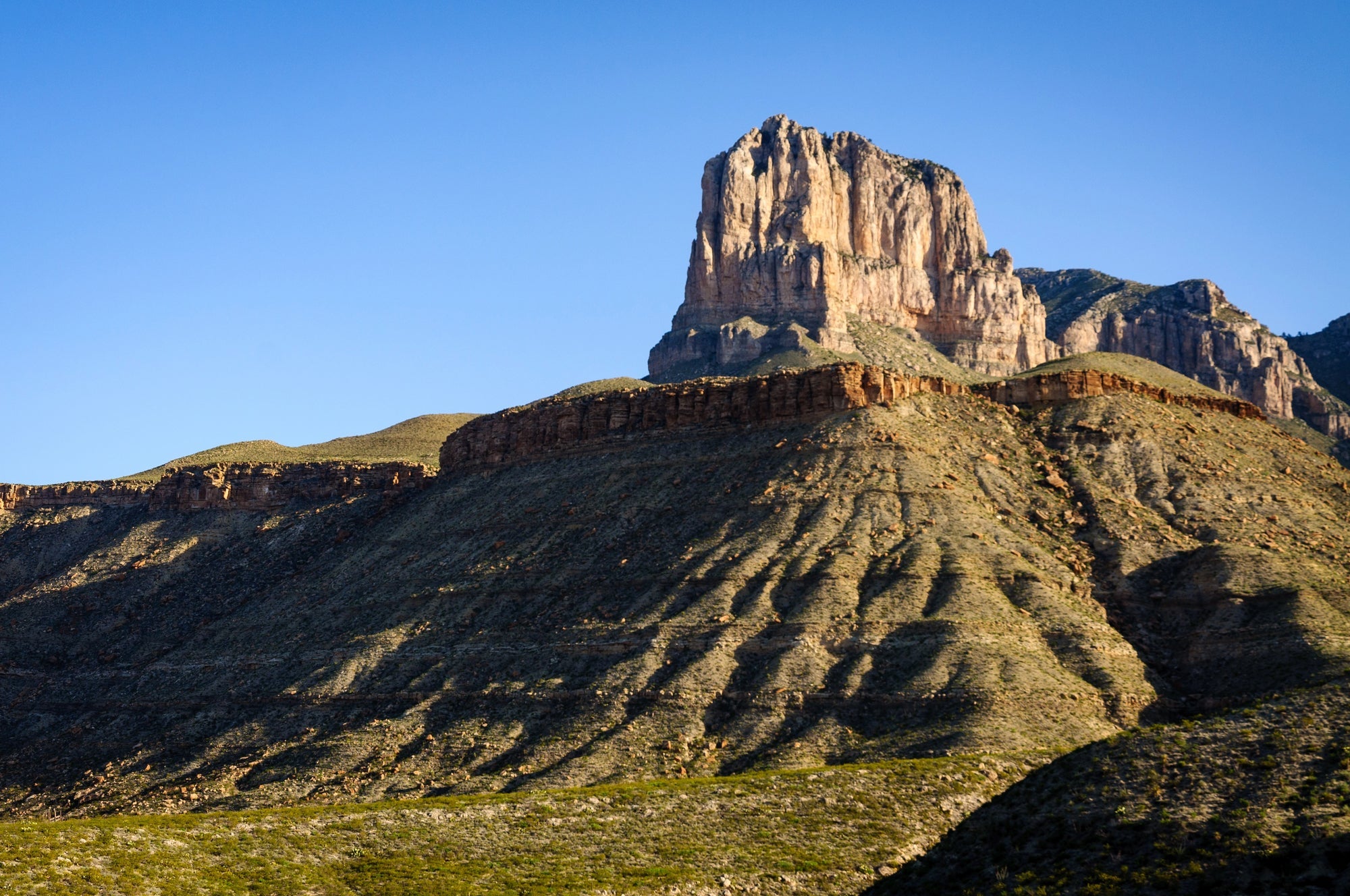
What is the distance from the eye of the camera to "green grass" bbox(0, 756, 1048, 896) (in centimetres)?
5434

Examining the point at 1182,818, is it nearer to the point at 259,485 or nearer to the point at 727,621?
the point at 727,621

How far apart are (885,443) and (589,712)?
1221 inches

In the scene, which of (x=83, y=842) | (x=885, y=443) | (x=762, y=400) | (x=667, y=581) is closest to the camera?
(x=83, y=842)

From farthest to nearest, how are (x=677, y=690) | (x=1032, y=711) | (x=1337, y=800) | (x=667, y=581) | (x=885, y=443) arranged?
(x=885, y=443)
(x=667, y=581)
(x=677, y=690)
(x=1032, y=711)
(x=1337, y=800)

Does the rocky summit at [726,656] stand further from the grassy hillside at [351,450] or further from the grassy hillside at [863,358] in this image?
the grassy hillside at [863,358]

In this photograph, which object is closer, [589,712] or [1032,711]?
[1032,711]

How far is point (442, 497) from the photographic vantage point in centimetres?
12706

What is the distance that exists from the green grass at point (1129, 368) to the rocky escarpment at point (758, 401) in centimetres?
757

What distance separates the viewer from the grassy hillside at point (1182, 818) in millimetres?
41125

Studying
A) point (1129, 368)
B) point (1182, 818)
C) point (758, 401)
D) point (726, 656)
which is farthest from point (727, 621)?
point (1129, 368)

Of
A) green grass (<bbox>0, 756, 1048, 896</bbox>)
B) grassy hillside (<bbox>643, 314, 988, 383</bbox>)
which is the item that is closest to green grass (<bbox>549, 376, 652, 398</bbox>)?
grassy hillside (<bbox>643, 314, 988, 383</bbox>)

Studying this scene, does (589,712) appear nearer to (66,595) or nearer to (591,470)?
(591,470)

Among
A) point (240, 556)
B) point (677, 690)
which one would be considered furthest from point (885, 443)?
point (240, 556)

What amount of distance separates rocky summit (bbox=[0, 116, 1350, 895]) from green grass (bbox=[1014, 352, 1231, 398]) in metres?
1.15
